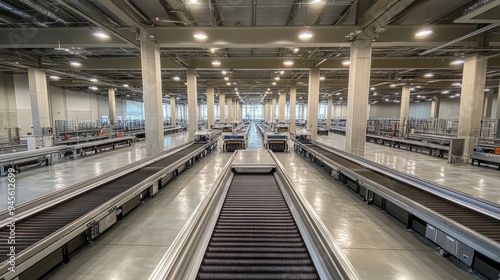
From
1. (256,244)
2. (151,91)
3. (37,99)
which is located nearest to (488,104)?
(151,91)

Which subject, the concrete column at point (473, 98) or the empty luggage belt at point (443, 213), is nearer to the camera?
the empty luggage belt at point (443, 213)

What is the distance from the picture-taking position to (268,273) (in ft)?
8.39

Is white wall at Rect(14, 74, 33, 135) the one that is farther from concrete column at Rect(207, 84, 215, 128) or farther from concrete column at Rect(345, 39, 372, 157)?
concrete column at Rect(345, 39, 372, 157)

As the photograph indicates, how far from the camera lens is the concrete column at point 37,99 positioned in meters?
13.2

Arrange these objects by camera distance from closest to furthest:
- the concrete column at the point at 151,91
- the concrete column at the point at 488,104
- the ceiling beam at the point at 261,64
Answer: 1. the concrete column at the point at 151,91
2. the ceiling beam at the point at 261,64
3. the concrete column at the point at 488,104

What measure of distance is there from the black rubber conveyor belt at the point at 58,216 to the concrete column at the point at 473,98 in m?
14.3

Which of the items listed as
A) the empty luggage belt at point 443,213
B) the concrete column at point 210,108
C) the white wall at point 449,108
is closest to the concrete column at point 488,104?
the white wall at point 449,108

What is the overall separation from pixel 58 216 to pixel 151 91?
6945 millimetres

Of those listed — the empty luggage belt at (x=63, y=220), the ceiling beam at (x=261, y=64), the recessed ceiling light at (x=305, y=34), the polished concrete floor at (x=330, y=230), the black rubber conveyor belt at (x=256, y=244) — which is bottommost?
the polished concrete floor at (x=330, y=230)

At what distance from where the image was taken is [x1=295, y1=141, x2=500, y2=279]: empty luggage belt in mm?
2945

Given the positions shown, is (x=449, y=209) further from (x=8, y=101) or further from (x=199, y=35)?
(x=8, y=101)

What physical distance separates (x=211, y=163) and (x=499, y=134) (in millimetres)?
14785

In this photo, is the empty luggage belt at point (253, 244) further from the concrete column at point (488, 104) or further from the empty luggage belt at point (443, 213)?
the concrete column at point (488, 104)

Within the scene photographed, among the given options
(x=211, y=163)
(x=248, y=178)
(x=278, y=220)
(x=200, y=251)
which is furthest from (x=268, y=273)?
(x=211, y=163)
